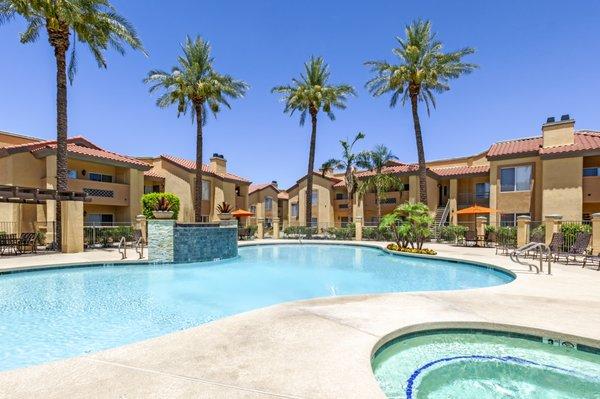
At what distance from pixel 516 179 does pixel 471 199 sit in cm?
611

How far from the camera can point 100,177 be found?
28.9 m

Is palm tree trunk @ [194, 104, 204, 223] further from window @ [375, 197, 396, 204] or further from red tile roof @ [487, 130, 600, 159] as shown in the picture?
red tile roof @ [487, 130, 600, 159]

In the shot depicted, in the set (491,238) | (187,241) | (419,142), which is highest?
(419,142)

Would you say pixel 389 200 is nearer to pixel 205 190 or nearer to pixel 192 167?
pixel 205 190

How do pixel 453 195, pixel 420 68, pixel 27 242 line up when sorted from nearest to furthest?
1. pixel 27 242
2. pixel 420 68
3. pixel 453 195

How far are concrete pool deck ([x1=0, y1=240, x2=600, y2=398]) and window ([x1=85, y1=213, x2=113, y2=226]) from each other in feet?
86.4

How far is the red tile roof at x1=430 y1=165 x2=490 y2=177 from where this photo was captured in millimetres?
30344

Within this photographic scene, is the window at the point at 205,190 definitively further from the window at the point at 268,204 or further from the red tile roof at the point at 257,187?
the window at the point at 268,204

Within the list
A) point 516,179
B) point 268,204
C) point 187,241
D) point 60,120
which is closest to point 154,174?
point 60,120

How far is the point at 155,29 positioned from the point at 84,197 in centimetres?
1069

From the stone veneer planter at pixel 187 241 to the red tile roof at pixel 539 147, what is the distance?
22.7 m

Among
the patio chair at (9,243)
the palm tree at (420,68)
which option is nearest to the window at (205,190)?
the patio chair at (9,243)

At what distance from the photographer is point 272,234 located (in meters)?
35.1

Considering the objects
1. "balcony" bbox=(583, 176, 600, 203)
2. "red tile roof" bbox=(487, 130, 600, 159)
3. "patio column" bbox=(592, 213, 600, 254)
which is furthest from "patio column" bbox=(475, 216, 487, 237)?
"patio column" bbox=(592, 213, 600, 254)
